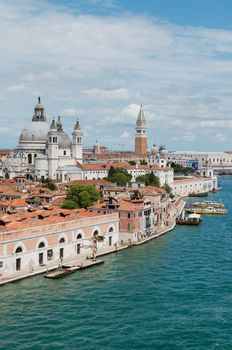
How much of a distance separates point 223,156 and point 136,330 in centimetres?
10786

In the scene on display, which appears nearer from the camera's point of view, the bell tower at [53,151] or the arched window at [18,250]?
the arched window at [18,250]

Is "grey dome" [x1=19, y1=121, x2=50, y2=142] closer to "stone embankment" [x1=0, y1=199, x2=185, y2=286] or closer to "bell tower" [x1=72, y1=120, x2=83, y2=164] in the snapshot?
"bell tower" [x1=72, y1=120, x2=83, y2=164]

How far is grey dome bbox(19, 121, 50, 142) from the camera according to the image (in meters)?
53.2

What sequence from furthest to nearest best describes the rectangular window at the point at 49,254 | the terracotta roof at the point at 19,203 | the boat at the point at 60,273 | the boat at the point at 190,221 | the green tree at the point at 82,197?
the boat at the point at 190,221, the terracotta roof at the point at 19,203, the green tree at the point at 82,197, the rectangular window at the point at 49,254, the boat at the point at 60,273

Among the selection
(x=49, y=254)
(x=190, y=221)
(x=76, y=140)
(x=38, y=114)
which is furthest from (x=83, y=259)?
(x=38, y=114)

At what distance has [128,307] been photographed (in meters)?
14.2

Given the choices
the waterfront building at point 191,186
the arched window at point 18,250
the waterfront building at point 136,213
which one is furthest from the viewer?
the waterfront building at point 191,186

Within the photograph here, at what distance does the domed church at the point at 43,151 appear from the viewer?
4859 centimetres

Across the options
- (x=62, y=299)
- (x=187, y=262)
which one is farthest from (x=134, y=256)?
(x=62, y=299)

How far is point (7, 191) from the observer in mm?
32344

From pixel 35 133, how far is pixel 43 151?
2160mm

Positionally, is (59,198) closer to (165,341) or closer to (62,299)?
(62,299)

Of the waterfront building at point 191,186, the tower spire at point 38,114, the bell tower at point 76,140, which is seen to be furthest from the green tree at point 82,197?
the tower spire at point 38,114

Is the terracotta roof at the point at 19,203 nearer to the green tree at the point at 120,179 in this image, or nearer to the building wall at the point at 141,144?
the green tree at the point at 120,179
